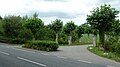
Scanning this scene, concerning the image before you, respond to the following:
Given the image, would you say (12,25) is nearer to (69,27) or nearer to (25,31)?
(25,31)

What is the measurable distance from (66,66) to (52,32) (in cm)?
3651

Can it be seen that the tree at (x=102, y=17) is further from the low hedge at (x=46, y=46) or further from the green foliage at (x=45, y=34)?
the green foliage at (x=45, y=34)

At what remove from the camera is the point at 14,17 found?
49750 millimetres

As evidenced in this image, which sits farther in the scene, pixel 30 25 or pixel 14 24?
pixel 14 24

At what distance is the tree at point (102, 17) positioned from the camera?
100ft

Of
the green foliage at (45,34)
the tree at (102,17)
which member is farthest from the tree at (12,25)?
the tree at (102,17)

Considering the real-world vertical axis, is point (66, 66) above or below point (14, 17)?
below

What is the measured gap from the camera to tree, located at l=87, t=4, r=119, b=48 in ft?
100

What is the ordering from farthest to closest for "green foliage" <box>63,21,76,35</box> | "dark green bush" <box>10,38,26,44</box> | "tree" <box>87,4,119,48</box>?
"green foliage" <box>63,21,76,35</box>, "dark green bush" <box>10,38,26,44</box>, "tree" <box>87,4,119,48</box>

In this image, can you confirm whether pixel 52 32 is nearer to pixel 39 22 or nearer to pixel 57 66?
pixel 39 22

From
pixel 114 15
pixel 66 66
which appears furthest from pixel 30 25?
pixel 66 66

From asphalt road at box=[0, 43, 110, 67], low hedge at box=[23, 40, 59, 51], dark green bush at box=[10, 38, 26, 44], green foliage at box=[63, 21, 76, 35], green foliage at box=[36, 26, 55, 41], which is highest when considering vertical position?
green foliage at box=[63, 21, 76, 35]

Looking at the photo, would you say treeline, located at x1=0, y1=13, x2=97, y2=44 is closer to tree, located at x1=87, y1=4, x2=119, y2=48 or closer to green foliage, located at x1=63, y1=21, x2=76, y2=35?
green foliage, located at x1=63, y1=21, x2=76, y2=35

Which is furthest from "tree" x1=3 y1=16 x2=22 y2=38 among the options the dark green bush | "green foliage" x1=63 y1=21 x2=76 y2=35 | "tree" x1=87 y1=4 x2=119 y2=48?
"tree" x1=87 y1=4 x2=119 y2=48
